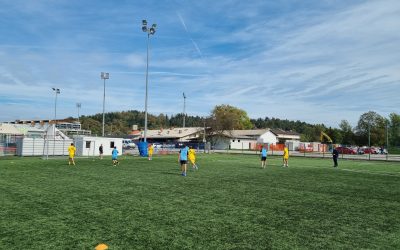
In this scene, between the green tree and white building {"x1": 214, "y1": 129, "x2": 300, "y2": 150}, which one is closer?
white building {"x1": 214, "y1": 129, "x2": 300, "y2": 150}

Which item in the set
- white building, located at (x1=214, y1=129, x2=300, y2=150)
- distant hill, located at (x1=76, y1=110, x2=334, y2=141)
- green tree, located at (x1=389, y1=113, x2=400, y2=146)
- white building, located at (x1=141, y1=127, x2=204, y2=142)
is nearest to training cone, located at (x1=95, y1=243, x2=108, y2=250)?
white building, located at (x1=214, y1=129, x2=300, y2=150)

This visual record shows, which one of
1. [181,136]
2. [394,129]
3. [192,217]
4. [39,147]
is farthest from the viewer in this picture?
[394,129]

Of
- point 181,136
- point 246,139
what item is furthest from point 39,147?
point 246,139

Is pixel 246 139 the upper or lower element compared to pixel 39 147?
upper

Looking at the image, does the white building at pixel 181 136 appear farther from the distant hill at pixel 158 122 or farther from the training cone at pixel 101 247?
the training cone at pixel 101 247

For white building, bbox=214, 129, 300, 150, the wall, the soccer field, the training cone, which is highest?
white building, bbox=214, 129, 300, 150

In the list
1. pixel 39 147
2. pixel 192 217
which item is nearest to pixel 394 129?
Answer: pixel 39 147

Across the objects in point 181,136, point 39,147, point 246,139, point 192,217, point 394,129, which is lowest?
point 192,217

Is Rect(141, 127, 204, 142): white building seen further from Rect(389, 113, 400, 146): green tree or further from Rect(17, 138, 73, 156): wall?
Rect(389, 113, 400, 146): green tree

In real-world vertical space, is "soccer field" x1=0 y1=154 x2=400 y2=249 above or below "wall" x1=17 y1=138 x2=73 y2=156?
below

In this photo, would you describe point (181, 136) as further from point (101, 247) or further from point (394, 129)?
point (101, 247)

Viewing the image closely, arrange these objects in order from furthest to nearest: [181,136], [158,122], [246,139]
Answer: [158,122] < [246,139] < [181,136]

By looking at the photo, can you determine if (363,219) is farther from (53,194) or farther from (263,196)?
(53,194)

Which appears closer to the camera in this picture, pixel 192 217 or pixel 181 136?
pixel 192 217
